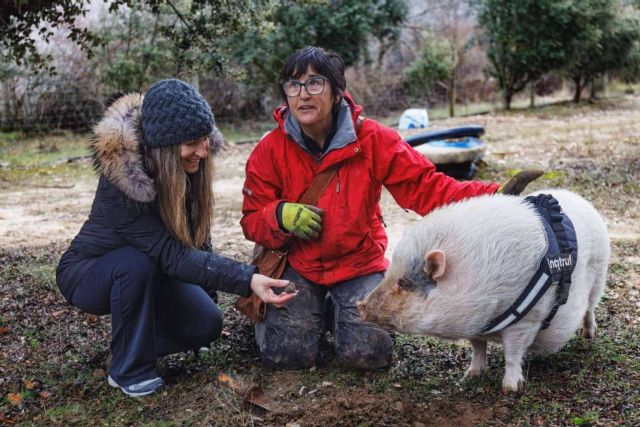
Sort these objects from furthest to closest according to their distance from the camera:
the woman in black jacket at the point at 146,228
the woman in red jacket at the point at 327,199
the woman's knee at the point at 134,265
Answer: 1. the woman in red jacket at the point at 327,199
2. the woman's knee at the point at 134,265
3. the woman in black jacket at the point at 146,228

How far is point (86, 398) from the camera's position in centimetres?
344

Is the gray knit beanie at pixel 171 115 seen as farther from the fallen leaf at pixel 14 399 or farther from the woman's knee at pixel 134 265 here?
the fallen leaf at pixel 14 399

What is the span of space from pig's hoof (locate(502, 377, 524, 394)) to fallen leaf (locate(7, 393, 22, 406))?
2.24 meters

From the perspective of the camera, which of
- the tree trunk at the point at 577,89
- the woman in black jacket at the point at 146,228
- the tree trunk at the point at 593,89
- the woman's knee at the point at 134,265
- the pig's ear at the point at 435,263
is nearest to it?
the pig's ear at the point at 435,263

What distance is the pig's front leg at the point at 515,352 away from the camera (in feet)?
10.4

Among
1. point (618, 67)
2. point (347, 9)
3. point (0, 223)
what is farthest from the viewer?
point (618, 67)

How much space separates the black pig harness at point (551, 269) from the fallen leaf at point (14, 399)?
2170 millimetres

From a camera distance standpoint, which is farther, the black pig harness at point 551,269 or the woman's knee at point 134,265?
the woman's knee at point 134,265

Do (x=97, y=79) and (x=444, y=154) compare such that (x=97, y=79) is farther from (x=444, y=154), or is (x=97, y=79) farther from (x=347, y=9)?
(x=444, y=154)

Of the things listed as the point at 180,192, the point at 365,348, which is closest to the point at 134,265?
the point at 180,192

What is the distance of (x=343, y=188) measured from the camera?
3.62m

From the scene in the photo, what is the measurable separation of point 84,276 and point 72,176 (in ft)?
22.8

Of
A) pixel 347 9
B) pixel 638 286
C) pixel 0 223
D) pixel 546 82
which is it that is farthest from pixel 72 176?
pixel 546 82

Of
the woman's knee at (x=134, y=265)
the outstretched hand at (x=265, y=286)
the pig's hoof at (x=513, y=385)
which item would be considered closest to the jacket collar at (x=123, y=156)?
the woman's knee at (x=134, y=265)
